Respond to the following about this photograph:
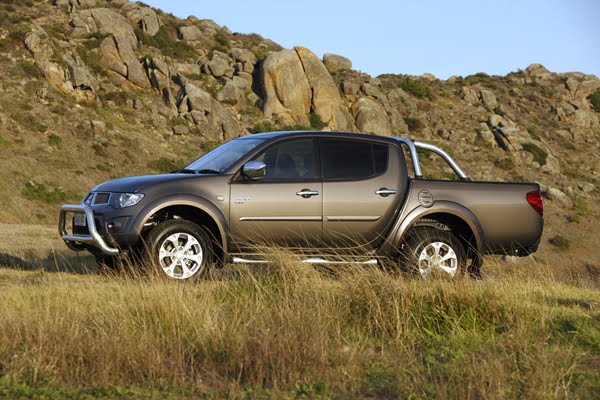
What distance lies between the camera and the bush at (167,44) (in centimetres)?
5106

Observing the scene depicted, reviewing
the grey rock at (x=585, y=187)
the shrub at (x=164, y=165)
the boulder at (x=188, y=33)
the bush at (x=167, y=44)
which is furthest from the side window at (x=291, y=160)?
the grey rock at (x=585, y=187)

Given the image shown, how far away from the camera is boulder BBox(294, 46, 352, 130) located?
5266 centimetres

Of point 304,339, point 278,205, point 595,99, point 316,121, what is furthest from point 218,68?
point 304,339

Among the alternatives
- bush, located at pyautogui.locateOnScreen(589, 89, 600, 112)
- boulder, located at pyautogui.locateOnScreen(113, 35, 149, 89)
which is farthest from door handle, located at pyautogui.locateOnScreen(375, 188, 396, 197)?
bush, located at pyautogui.locateOnScreen(589, 89, 600, 112)

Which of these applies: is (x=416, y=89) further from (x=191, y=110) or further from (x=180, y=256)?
(x=180, y=256)

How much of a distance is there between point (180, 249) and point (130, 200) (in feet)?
2.39

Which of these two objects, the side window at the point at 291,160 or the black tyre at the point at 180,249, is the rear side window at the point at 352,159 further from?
the black tyre at the point at 180,249

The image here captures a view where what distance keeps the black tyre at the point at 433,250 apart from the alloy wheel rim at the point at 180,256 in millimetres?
2243

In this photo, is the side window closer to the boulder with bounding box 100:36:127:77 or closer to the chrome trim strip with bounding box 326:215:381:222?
the chrome trim strip with bounding box 326:215:381:222

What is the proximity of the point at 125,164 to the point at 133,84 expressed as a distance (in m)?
8.42

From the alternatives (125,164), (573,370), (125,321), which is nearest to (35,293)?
(125,321)

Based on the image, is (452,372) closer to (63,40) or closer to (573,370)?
(573,370)

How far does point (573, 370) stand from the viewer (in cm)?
525

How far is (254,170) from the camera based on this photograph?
359 inches
